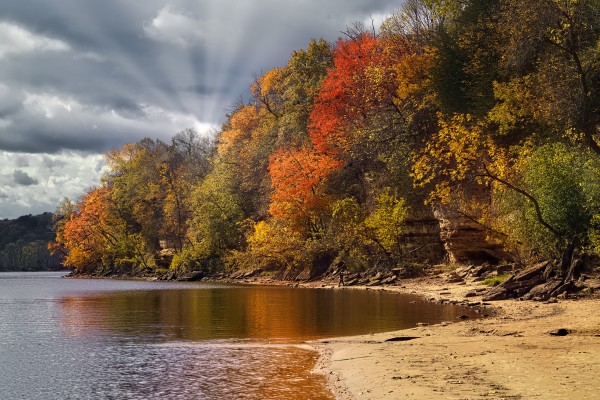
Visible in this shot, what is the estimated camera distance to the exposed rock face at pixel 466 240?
43.6m

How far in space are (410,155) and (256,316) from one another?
22.6 meters

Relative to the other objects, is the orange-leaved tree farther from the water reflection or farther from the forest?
the water reflection

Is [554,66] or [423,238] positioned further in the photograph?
[423,238]

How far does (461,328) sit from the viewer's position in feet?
70.0

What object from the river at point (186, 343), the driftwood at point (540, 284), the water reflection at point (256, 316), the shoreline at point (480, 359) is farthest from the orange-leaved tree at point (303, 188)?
the shoreline at point (480, 359)

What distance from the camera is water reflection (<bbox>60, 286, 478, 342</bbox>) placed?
2428 centimetres

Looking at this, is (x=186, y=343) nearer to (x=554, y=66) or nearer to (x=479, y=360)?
(x=479, y=360)

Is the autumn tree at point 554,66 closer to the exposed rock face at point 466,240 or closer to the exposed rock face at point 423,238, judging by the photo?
the exposed rock face at point 466,240

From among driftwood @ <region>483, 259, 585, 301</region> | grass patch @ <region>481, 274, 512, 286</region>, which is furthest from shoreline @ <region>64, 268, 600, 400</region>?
grass patch @ <region>481, 274, 512, 286</region>

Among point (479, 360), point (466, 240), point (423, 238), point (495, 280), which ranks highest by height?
point (423, 238)

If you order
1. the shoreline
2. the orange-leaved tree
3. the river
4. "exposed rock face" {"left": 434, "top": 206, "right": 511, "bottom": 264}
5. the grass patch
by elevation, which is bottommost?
the river

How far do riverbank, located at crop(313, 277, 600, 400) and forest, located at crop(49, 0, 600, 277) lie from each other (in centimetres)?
822

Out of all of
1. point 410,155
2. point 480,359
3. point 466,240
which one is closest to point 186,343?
point 480,359

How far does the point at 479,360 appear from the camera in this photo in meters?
15.0
